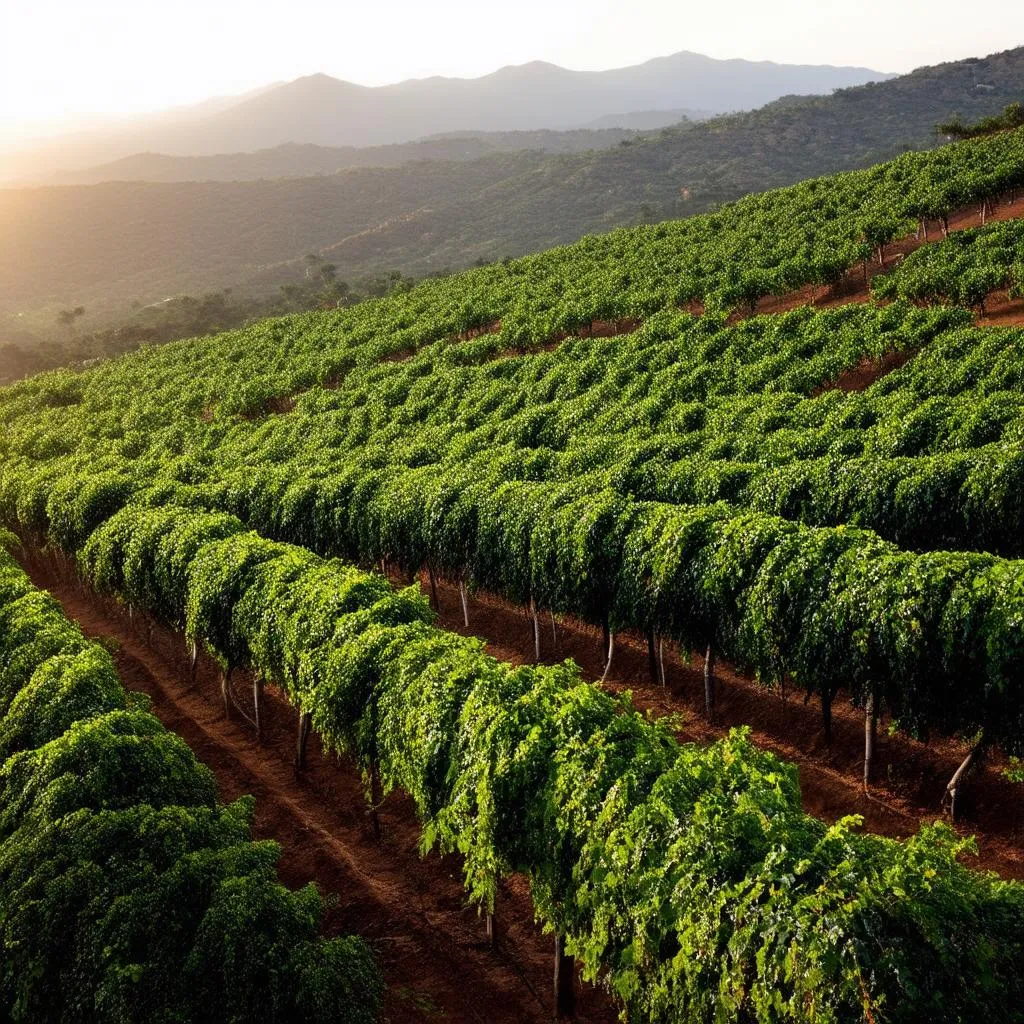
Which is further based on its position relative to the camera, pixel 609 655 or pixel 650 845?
pixel 609 655

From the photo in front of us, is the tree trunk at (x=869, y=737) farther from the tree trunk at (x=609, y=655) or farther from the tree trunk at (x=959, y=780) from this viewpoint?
the tree trunk at (x=609, y=655)

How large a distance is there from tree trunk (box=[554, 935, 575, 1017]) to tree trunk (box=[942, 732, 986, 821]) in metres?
8.11

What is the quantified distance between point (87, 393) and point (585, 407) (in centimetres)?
4605

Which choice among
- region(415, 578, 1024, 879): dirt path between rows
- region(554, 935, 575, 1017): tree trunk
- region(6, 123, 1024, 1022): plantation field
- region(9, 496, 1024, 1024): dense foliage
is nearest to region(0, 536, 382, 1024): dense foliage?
region(9, 496, 1024, 1024): dense foliage

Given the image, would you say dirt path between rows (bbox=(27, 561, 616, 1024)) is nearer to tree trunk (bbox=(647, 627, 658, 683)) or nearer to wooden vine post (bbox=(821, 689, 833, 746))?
wooden vine post (bbox=(821, 689, 833, 746))

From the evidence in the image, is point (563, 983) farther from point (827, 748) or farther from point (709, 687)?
point (709, 687)

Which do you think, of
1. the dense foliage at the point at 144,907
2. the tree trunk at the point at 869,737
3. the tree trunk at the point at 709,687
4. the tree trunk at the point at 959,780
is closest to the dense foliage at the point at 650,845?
the dense foliage at the point at 144,907

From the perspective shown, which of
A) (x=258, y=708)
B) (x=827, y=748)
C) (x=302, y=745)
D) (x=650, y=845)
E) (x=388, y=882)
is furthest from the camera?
(x=258, y=708)

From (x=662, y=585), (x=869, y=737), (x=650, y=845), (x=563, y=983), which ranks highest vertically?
(x=650, y=845)

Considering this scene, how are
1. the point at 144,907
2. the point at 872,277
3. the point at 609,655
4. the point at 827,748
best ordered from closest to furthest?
the point at 144,907
the point at 827,748
the point at 609,655
the point at 872,277

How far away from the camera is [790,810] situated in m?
10.2

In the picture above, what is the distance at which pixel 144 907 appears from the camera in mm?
10781

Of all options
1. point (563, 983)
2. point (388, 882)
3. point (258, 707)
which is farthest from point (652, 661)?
point (258, 707)

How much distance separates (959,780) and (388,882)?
450 inches
